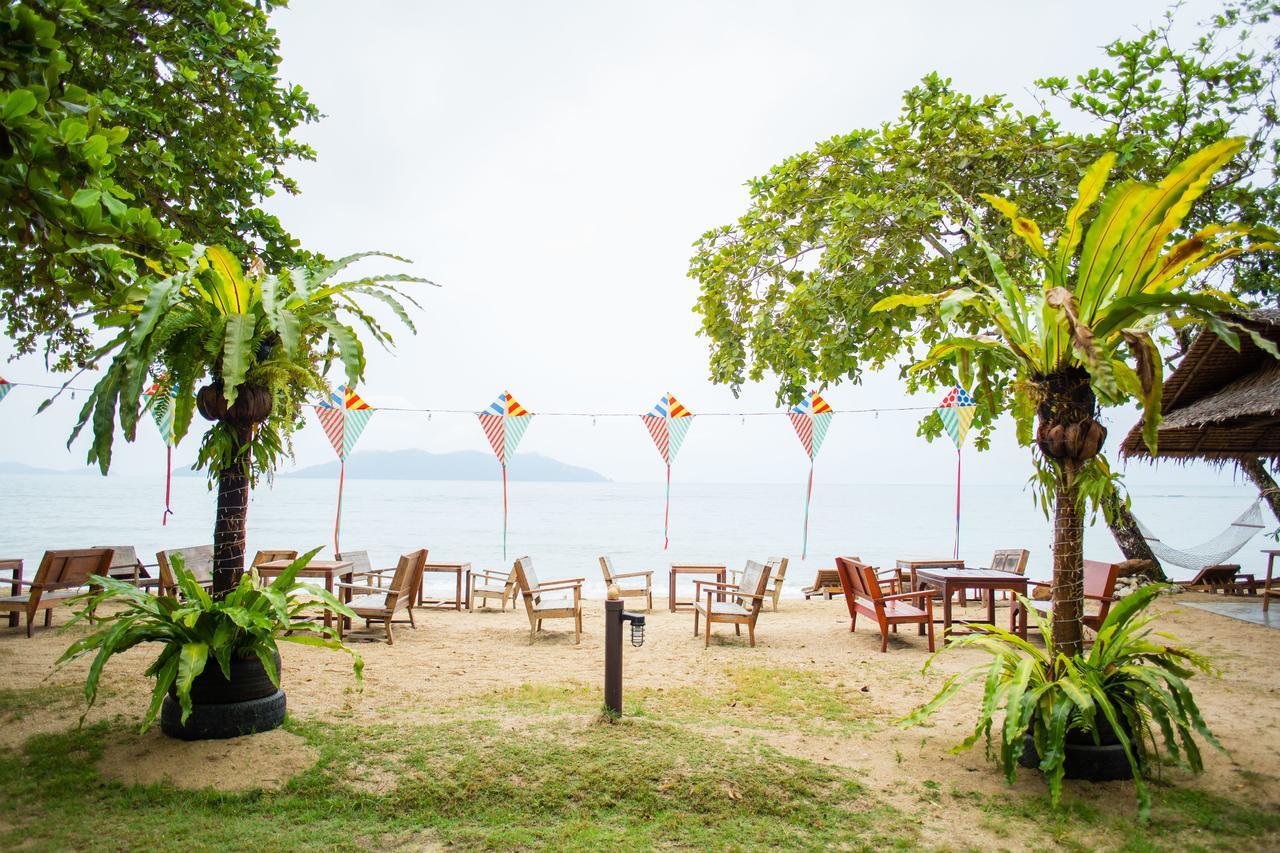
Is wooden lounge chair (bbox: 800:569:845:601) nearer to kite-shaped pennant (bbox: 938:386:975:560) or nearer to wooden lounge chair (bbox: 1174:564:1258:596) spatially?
kite-shaped pennant (bbox: 938:386:975:560)

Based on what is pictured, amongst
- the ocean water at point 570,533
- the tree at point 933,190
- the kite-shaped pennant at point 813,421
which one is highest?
the tree at point 933,190

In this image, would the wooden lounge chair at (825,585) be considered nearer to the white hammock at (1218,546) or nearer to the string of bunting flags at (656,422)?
the string of bunting flags at (656,422)

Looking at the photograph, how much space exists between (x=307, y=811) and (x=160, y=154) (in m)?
4.83

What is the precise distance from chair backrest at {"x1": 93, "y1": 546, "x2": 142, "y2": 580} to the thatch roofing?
1130cm

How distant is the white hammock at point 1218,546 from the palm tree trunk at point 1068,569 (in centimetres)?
938

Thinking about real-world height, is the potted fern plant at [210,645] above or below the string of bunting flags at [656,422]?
below

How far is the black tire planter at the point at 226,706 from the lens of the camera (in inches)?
157

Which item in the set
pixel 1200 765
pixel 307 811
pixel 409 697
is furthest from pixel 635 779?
pixel 1200 765

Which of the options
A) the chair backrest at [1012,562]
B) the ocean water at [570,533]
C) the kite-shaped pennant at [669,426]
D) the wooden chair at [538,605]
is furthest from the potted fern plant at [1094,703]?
the ocean water at [570,533]

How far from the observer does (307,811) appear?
3.38 meters

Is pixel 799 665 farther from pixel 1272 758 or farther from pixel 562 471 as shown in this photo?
pixel 562 471

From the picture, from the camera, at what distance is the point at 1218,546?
12.7 m

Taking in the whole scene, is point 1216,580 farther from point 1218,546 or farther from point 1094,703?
point 1094,703

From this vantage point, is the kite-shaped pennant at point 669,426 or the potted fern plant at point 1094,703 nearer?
the potted fern plant at point 1094,703
